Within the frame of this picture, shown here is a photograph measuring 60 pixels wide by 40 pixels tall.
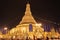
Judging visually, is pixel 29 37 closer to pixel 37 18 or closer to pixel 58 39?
A: pixel 58 39

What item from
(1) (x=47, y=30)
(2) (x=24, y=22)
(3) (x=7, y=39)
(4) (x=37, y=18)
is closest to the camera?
(1) (x=47, y=30)

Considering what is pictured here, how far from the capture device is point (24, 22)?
2255 centimetres

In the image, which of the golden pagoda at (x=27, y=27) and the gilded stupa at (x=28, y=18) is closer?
the golden pagoda at (x=27, y=27)

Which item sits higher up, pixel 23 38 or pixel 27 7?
pixel 27 7

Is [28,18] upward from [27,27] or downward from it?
upward

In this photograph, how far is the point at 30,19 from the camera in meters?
22.7

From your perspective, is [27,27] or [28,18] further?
[28,18]

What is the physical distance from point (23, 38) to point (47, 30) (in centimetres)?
198

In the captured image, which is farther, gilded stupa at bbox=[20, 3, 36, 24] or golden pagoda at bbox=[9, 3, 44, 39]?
gilded stupa at bbox=[20, 3, 36, 24]

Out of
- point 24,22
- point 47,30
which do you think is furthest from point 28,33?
point 24,22

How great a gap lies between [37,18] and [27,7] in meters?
2.84

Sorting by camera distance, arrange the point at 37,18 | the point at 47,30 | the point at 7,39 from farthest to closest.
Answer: the point at 37,18
the point at 7,39
the point at 47,30

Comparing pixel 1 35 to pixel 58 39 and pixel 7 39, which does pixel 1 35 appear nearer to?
pixel 7 39

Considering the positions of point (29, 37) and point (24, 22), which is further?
point (24, 22)
